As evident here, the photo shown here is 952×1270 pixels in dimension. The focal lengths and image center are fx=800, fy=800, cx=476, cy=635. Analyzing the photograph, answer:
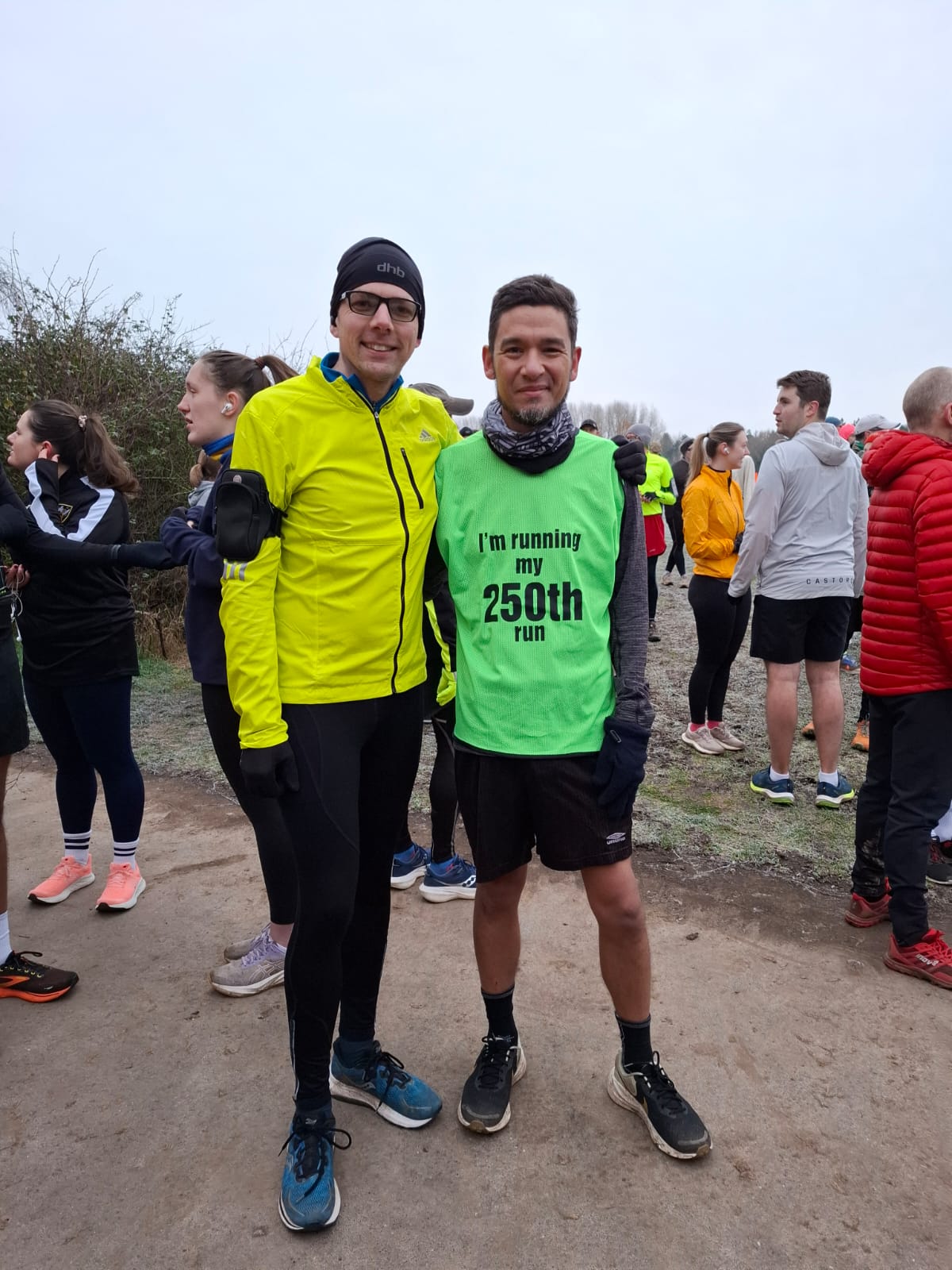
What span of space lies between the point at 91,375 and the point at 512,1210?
336 inches

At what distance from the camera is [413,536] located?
2.16 meters

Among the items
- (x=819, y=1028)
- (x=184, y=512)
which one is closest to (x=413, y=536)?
(x=184, y=512)

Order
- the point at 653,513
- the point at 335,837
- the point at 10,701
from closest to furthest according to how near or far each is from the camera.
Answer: the point at 335,837, the point at 10,701, the point at 653,513

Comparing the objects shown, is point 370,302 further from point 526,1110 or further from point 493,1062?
point 526,1110

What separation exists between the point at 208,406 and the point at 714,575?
3695 mm

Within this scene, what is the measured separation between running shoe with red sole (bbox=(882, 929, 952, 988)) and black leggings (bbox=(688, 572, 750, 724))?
2524 millimetres

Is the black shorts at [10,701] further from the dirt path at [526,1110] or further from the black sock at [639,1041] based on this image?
the black sock at [639,1041]

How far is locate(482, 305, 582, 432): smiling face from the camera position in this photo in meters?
2.10

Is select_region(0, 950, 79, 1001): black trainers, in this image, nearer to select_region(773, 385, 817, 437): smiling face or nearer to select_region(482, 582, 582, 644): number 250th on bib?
select_region(482, 582, 582, 644): number 250th on bib

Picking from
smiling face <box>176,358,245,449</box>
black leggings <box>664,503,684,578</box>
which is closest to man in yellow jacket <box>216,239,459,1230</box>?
smiling face <box>176,358,245,449</box>

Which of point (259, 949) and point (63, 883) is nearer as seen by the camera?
point (259, 949)

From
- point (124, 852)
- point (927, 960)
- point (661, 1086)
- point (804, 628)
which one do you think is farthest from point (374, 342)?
point (804, 628)

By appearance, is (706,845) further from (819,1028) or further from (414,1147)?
(414,1147)

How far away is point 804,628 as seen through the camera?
4.46 m
